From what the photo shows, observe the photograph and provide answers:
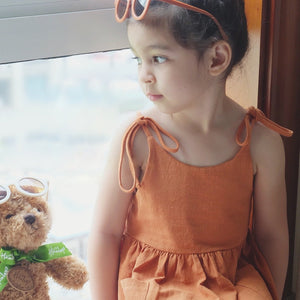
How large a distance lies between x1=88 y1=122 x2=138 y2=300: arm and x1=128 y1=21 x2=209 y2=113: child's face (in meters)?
0.13

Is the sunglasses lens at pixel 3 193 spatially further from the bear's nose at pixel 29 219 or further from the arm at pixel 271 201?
the arm at pixel 271 201

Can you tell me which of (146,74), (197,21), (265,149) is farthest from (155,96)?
(265,149)

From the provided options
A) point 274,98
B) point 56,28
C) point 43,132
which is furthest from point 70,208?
point 274,98

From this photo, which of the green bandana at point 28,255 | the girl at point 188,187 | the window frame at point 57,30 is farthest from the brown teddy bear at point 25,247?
the window frame at point 57,30

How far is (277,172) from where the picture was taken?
107 cm

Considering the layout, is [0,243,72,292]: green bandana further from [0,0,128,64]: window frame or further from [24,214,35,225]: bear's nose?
[0,0,128,64]: window frame

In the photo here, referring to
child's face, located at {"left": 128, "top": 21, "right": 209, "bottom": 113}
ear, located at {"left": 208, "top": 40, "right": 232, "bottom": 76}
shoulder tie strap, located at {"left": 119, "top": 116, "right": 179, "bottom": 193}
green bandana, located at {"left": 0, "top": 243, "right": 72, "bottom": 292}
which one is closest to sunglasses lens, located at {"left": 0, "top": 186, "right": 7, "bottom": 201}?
green bandana, located at {"left": 0, "top": 243, "right": 72, "bottom": 292}

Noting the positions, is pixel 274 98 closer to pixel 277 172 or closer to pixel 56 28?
pixel 277 172

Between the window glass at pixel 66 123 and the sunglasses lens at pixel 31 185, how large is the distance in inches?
1.9

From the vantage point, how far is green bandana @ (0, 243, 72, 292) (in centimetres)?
103

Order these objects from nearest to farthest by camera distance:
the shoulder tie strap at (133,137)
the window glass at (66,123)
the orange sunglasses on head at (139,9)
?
the orange sunglasses on head at (139,9)
the shoulder tie strap at (133,137)
the window glass at (66,123)

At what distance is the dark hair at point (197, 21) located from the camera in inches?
34.5

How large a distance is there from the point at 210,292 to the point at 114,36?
56cm

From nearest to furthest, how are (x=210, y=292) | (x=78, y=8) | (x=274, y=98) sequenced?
(x=210, y=292) < (x=78, y=8) < (x=274, y=98)
